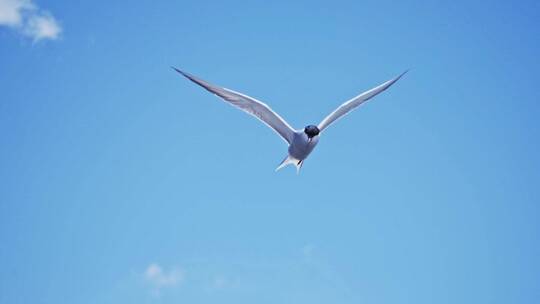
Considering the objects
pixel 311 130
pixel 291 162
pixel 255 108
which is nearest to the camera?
pixel 311 130

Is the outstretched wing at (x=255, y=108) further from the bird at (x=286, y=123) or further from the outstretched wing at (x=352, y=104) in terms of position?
the outstretched wing at (x=352, y=104)

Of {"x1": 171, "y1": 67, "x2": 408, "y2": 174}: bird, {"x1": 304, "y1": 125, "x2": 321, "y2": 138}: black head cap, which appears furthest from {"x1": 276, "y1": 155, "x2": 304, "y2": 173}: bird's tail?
{"x1": 304, "y1": 125, "x2": 321, "y2": 138}: black head cap

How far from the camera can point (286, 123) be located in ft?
53.0

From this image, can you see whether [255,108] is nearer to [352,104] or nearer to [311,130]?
[311,130]

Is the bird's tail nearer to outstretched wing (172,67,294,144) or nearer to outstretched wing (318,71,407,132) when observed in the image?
outstretched wing (172,67,294,144)

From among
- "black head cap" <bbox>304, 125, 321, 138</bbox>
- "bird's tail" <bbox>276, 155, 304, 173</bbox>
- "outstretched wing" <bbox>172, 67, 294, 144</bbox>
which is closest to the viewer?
"outstretched wing" <bbox>172, 67, 294, 144</bbox>

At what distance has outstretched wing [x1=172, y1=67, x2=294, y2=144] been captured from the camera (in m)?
15.1

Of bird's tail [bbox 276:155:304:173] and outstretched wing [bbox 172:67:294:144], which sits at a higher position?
outstretched wing [bbox 172:67:294:144]

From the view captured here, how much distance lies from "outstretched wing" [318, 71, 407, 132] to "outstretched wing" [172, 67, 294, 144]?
3.02ft

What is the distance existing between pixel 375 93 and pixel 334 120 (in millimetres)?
1407

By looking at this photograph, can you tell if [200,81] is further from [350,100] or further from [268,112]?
[350,100]

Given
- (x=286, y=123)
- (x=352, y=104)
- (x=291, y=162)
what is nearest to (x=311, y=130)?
(x=286, y=123)

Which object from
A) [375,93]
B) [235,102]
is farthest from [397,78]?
[235,102]

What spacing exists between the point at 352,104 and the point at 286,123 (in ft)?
6.29
